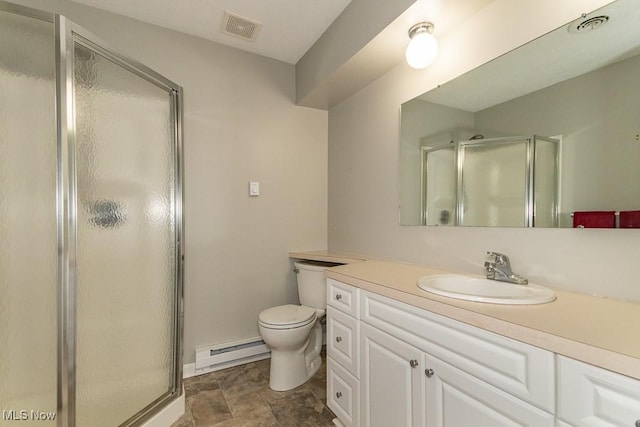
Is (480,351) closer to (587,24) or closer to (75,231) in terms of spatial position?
(587,24)

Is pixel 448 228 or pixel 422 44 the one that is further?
pixel 448 228

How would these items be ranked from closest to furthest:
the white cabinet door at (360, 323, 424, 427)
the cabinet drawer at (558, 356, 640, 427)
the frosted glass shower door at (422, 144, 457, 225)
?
the cabinet drawer at (558, 356, 640, 427) < the white cabinet door at (360, 323, 424, 427) < the frosted glass shower door at (422, 144, 457, 225)

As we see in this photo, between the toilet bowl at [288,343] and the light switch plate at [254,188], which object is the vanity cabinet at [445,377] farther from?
the light switch plate at [254,188]

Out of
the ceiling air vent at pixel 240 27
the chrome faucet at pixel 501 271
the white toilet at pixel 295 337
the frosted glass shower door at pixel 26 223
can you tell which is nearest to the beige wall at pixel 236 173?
the ceiling air vent at pixel 240 27

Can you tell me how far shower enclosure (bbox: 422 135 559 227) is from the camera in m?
1.05

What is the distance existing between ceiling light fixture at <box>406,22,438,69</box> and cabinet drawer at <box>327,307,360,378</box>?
1258 mm

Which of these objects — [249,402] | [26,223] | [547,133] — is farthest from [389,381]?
Result: [26,223]

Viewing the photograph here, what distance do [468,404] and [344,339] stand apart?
0.62 metres

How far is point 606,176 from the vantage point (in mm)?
904

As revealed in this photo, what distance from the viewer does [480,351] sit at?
2.55ft

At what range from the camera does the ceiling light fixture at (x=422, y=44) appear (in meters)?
1.25

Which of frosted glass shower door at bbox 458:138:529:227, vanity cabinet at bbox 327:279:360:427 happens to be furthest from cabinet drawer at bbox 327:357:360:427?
frosted glass shower door at bbox 458:138:529:227

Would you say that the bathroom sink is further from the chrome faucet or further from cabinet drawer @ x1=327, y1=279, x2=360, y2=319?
cabinet drawer @ x1=327, y1=279, x2=360, y2=319

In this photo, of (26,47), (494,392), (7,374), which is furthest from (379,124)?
(7,374)
